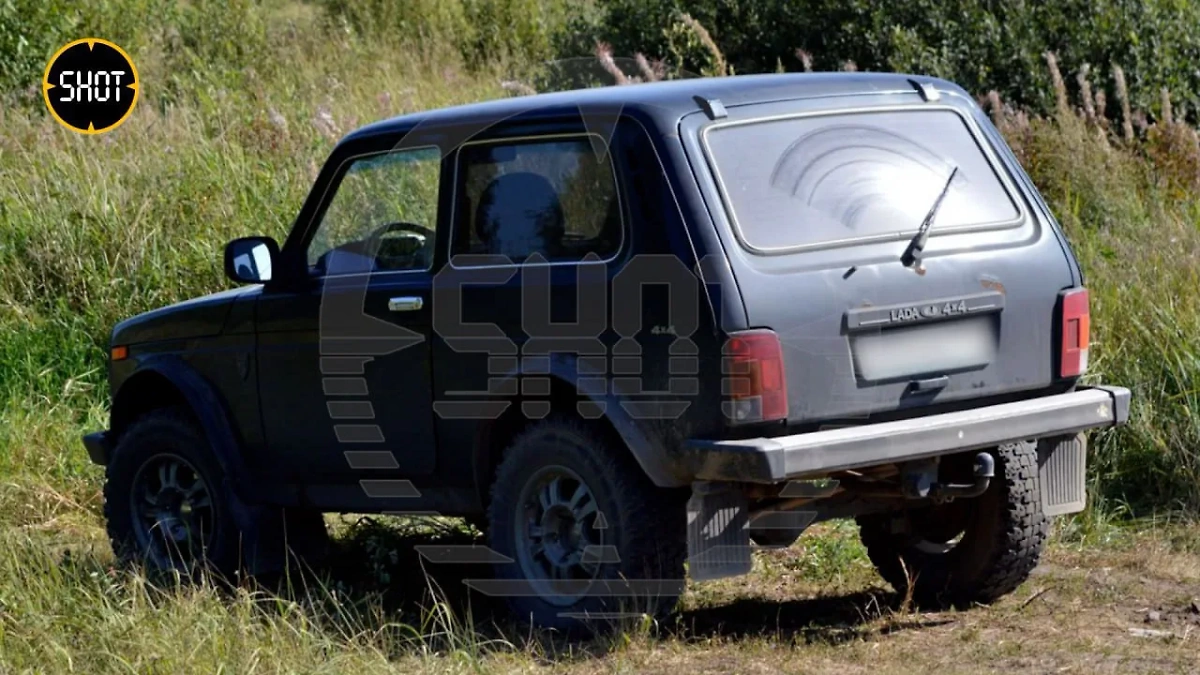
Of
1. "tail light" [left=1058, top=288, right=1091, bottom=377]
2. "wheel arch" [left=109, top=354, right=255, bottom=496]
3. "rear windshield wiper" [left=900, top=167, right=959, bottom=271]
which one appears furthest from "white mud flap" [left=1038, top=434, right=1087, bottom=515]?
"wheel arch" [left=109, top=354, right=255, bottom=496]

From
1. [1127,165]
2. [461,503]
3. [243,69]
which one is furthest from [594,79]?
[461,503]

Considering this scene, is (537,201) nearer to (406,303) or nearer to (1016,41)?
(406,303)

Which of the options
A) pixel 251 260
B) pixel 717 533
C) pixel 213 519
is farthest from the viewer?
pixel 213 519

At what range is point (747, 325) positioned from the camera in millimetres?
5207

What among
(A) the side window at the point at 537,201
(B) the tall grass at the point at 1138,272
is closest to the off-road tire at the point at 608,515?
(A) the side window at the point at 537,201

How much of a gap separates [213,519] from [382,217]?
58.4 inches

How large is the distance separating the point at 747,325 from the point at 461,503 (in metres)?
1.43

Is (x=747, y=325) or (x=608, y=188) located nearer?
(x=747, y=325)

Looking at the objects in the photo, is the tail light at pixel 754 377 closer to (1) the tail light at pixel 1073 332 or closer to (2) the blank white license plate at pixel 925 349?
(2) the blank white license plate at pixel 925 349

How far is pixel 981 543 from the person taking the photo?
248 inches

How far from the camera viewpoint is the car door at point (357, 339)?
6.16m

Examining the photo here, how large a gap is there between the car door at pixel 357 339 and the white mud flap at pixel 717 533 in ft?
3.67

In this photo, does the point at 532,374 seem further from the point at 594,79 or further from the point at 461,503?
the point at 594,79

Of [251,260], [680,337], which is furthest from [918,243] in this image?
[251,260]
